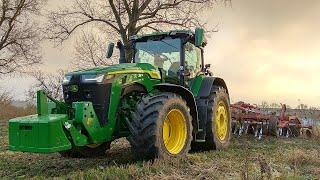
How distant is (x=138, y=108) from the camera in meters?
8.12

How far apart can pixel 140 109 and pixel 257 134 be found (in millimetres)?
7107

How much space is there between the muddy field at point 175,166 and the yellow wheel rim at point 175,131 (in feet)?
0.96

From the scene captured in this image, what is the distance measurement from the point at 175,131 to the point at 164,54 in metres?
1.95

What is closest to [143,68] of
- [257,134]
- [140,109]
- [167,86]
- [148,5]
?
[167,86]

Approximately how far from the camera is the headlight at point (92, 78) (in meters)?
8.41

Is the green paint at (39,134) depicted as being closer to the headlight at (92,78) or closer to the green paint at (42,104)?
the green paint at (42,104)

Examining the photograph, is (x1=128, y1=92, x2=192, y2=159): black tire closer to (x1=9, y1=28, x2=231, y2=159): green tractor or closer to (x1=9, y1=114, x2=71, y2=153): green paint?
(x1=9, y1=28, x2=231, y2=159): green tractor

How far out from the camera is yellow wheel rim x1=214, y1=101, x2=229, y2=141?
11.2 m

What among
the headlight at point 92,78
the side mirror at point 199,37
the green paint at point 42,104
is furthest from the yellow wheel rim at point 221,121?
the green paint at point 42,104

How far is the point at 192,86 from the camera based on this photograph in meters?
10.7

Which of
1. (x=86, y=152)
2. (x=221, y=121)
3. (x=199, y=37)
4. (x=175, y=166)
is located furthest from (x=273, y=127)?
(x=175, y=166)

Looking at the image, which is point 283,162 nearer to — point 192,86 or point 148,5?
point 192,86

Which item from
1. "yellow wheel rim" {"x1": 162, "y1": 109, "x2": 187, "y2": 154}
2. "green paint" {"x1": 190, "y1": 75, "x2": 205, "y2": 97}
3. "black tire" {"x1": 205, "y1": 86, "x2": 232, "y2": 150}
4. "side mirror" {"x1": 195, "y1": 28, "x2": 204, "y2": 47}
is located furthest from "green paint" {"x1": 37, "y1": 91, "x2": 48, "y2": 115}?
"black tire" {"x1": 205, "y1": 86, "x2": 232, "y2": 150}

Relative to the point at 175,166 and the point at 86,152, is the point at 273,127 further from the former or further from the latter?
the point at 175,166
